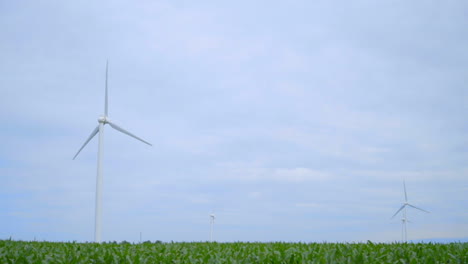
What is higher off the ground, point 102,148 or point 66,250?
point 102,148

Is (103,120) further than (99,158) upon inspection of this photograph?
Yes

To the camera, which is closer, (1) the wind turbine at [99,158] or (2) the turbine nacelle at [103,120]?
(1) the wind turbine at [99,158]

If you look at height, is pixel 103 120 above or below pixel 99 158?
above

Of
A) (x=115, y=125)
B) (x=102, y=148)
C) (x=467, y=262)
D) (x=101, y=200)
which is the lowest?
(x=467, y=262)

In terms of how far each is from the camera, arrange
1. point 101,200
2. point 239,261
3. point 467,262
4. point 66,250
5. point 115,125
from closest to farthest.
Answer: point 239,261 < point 467,262 < point 66,250 < point 101,200 < point 115,125

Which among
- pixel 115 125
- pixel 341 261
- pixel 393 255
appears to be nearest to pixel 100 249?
pixel 341 261

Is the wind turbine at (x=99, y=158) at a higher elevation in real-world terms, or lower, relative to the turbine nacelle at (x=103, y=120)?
lower

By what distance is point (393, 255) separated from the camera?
12.6 m

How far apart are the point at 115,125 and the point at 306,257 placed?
22.3 meters

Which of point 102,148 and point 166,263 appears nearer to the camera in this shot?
point 166,263

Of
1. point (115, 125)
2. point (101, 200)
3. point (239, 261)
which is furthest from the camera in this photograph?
point (115, 125)

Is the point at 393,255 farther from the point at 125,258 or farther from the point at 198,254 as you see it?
the point at 125,258

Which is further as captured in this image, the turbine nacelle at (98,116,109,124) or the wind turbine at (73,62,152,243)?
the turbine nacelle at (98,116,109,124)

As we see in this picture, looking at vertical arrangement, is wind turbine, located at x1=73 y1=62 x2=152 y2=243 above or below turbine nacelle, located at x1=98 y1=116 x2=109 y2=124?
below
